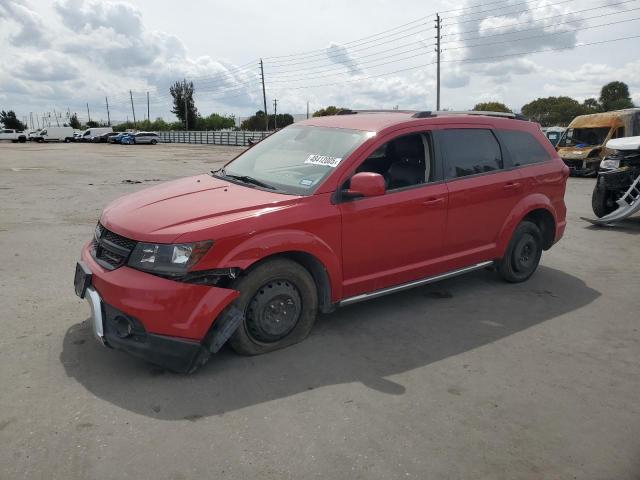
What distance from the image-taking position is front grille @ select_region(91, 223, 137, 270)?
3.60m

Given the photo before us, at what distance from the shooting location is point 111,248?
3.73 m

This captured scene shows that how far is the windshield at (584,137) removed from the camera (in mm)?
19156

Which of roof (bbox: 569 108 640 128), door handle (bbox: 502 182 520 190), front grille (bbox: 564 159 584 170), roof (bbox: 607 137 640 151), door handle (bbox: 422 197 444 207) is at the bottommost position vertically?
front grille (bbox: 564 159 584 170)

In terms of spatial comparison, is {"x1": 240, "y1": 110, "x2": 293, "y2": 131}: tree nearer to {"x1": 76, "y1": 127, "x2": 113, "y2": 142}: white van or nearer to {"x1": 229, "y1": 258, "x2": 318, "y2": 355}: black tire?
{"x1": 76, "y1": 127, "x2": 113, "y2": 142}: white van

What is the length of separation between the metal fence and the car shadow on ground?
146 feet

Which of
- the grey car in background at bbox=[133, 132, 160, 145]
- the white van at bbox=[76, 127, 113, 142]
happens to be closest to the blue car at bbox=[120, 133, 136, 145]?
the grey car in background at bbox=[133, 132, 160, 145]

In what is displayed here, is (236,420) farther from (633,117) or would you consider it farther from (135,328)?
(633,117)

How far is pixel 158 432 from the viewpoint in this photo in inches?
116

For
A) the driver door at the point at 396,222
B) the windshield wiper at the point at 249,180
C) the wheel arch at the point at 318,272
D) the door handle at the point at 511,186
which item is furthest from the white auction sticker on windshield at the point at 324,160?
the door handle at the point at 511,186

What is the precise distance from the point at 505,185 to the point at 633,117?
1742 centimetres

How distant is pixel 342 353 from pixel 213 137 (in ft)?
188

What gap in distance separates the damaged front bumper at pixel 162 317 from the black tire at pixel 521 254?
318 cm

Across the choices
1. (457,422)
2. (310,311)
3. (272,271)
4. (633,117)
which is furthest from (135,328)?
(633,117)

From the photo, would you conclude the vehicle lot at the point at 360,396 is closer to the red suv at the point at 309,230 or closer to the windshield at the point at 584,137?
the red suv at the point at 309,230
